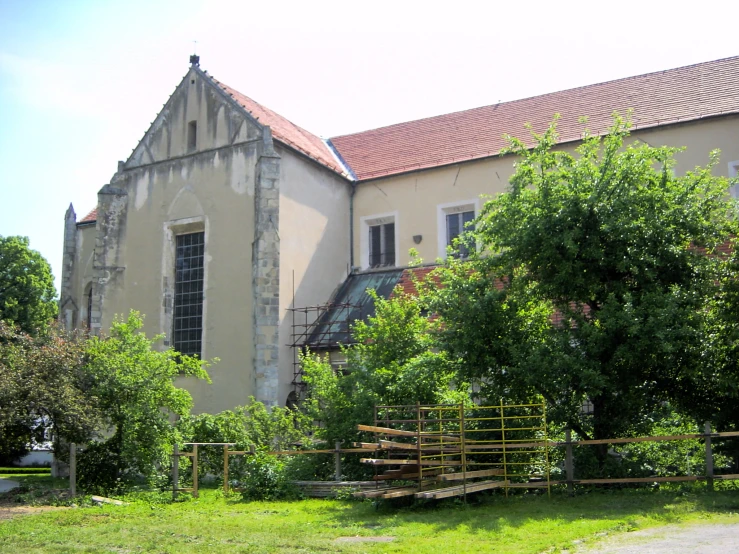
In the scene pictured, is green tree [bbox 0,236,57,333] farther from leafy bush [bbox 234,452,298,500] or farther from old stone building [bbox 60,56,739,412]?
leafy bush [bbox 234,452,298,500]

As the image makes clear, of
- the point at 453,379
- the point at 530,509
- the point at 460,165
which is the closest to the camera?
the point at 530,509

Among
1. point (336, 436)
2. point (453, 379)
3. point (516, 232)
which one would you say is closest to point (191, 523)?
point (336, 436)

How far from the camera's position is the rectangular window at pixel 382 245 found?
27.7m

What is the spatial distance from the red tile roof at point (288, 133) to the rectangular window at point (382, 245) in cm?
243

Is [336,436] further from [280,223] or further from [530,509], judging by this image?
[280,223]

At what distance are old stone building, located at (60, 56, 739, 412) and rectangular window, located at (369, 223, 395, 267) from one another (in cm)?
5

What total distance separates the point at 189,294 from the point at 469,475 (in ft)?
47.4

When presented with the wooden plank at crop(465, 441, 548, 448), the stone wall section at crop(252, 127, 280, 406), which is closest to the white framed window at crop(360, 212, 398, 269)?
the stone wall section at crop(252, 127, 280, 406)

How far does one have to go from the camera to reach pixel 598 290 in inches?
609

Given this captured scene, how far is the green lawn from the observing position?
10055mm

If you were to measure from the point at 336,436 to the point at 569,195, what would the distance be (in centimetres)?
730

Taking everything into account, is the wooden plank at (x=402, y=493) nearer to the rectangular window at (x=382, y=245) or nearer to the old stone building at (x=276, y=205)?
the old stone building at (x=276, y=205)

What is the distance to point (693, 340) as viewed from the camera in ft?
45.9

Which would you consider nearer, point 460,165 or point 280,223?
point 280,223
